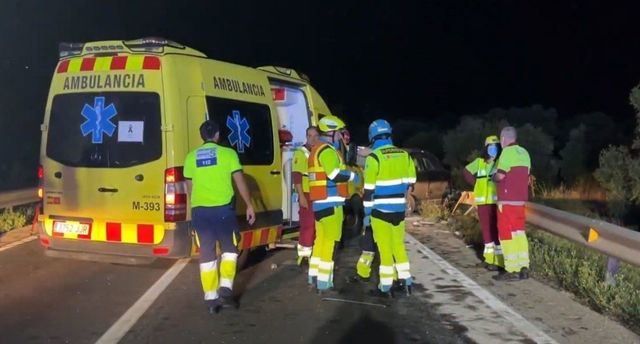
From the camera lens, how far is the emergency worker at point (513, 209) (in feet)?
30.0

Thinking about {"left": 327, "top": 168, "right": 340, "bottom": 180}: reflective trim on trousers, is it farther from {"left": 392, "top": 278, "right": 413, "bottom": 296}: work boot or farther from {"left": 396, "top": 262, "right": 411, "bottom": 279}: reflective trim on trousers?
{"left": 392, "top": 278, "right": 413, "bottom": 296}: work boot

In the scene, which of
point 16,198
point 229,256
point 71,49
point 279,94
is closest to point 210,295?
point 229,256

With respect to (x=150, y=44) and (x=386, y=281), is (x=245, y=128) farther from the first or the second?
(x=386, y=281)

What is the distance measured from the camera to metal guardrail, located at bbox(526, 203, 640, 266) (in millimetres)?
7395

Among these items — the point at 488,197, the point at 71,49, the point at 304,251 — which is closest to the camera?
the point at 71,49

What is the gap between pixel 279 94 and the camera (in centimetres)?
1141

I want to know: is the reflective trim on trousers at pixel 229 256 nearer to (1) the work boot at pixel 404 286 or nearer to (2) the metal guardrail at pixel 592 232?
(1) the work boot at pixel 404 286

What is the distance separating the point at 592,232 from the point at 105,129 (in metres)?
5.39

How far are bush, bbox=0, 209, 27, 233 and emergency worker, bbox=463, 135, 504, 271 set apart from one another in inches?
324

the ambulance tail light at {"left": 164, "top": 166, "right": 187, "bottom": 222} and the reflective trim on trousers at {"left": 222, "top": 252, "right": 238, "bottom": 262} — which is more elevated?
the ambulance tail light at {"left": 164, "top": 166, "right": 187, "bottom": 222}

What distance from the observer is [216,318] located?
728cm

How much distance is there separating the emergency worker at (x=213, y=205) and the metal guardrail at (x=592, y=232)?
12.3 ft

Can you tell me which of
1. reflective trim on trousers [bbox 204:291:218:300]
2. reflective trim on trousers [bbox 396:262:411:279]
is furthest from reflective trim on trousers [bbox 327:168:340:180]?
reflective trim on trousers [bbox 204:291:218:300]

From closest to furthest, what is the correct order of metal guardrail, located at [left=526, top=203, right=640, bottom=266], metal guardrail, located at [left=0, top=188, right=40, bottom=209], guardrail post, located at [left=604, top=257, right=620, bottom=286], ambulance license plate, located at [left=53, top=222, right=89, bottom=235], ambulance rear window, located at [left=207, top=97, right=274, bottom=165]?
metal guardrail, located at [left=526, top=203, right=640, bottom=266] → guardrail post, located at [left=604, top=257, right=620, bottom=286] → ambulance license plate, located at [left=53, top=222, right=89, bottom=235] → ambulance rear window, located at [left=207, top=97, right=274, bottom=165] → metal guardrail, located at [left=0, top=188, right=40, bottom=209]
